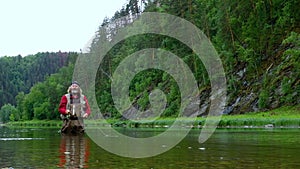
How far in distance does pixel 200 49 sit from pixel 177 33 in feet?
27.5

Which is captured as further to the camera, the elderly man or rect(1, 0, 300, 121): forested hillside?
rect(1, 0, 300, 121): forested hillside

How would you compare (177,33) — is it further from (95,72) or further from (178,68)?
(95,72)

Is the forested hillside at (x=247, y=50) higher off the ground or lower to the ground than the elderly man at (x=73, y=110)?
higher

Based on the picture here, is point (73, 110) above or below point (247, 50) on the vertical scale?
below

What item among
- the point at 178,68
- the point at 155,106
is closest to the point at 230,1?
the point at 178,68

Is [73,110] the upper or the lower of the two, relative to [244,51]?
lower

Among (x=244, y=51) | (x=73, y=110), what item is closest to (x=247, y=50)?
(x=244, y=51)

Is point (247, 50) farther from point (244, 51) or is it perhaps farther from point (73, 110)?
point (73, 110)

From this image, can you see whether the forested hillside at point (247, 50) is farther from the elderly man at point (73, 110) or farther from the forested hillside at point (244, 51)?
the elderly man at point (73, 110)

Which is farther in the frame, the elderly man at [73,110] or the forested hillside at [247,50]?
the forested hillside at [247,50]

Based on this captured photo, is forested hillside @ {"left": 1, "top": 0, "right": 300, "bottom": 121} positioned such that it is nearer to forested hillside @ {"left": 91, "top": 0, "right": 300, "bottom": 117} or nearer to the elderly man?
forested hillside @ {"left": 91, "top": 0, "right": 300, "bottom": 117}

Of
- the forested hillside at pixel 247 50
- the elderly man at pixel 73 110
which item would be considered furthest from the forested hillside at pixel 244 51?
the elderly man at pixel 73 110

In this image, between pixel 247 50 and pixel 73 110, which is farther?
pixel 247 50

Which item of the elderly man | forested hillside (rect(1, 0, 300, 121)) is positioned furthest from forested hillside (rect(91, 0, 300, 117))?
the elderly man
